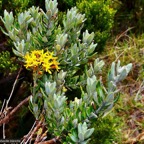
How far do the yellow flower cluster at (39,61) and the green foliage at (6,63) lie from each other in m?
0.74

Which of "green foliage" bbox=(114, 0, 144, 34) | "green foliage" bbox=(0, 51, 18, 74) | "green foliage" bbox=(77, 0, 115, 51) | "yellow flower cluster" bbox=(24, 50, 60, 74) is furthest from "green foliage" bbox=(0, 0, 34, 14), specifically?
"green foliage" bbox=(114, 0, 144, 34)

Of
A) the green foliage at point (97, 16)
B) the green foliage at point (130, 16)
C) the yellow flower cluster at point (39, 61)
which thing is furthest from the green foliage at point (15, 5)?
the green foliage at point (130, 16)

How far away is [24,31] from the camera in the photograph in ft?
8.19

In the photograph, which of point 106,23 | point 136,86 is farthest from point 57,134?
point 136,86

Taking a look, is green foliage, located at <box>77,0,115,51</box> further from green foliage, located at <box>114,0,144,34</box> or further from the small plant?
green foliage, located at <box>114,0,144,34</box>

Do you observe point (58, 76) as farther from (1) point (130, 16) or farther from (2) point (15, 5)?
(1) point (130, 16)

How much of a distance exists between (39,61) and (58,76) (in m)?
0.16

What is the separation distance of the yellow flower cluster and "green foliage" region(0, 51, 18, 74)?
74 centimetres

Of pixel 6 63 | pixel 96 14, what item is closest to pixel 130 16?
pixel 96 14

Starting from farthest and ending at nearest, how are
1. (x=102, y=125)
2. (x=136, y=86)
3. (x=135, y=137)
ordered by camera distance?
(x=136, y=86) < (x=135, y=137) < (x=102, y=125)

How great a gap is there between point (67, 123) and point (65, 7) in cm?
148

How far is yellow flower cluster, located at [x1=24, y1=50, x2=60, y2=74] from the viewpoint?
2.28 meters

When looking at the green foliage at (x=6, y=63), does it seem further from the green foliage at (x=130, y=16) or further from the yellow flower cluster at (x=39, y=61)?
the green foliage at (x=130, y=16)

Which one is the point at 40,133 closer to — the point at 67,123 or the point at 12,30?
the point at 67,123
